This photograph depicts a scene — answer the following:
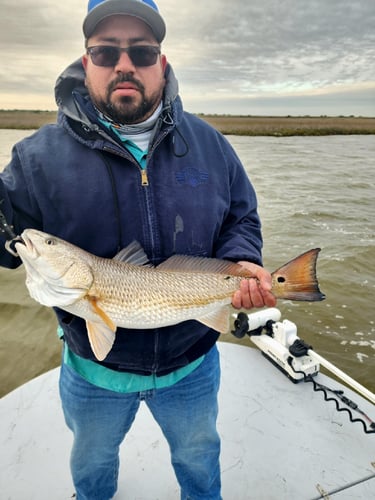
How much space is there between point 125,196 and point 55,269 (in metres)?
0.56

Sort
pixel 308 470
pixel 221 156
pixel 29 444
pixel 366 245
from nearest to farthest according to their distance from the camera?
1. pixel 221 156
2. pixel 308 470
3. pixel 29 444
4. pixel 366 245

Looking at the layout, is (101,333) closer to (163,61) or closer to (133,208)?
(133,208)

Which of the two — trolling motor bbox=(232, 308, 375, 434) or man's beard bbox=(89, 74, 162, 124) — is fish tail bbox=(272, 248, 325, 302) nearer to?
man's beard bbox=(89, 74, 162, 124)

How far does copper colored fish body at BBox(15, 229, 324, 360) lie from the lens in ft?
6.88

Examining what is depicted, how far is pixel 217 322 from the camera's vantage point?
2.41m

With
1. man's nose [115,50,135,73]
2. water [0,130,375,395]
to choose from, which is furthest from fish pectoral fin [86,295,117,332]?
water [0,130,375,395]

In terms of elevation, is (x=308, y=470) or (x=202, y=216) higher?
(x=202, y=216)

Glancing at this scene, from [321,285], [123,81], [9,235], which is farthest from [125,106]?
[321,285]

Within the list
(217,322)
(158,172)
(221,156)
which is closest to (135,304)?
(217,322)

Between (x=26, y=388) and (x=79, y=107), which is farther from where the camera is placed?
(x=26, y=388)

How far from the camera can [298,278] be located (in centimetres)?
234

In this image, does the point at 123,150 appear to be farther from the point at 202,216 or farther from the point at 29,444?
the point at 29,444

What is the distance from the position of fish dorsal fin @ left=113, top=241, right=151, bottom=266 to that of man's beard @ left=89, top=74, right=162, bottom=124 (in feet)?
2.34

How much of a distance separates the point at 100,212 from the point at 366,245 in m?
9.80
